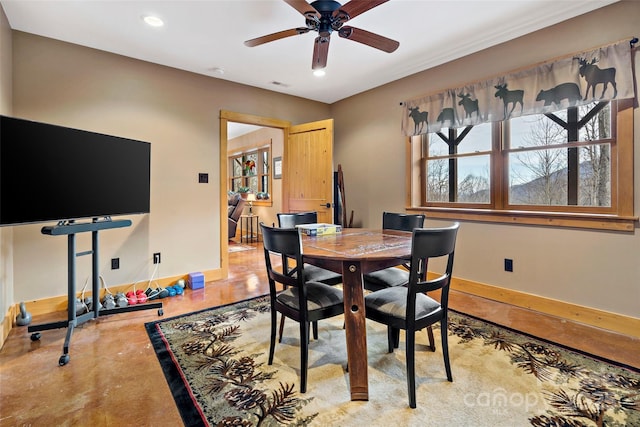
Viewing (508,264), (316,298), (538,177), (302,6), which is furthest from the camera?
(508,264)

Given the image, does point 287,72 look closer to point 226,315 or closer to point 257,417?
point 226,315

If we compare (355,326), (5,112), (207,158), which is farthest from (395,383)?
(5,112)

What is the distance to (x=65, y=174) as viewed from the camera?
232 centimetres

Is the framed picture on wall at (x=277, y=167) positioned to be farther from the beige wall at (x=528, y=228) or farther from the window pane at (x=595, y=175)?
the window pane at (x=595, y=175)

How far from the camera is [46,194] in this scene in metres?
2.20

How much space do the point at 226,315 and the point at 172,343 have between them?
577mm

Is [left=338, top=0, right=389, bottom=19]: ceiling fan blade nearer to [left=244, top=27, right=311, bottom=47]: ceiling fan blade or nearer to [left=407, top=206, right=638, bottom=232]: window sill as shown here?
[left=244, top=27, right=311, bottom=47]: ceiling fan blade

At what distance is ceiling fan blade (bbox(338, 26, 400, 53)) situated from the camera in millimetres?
2316

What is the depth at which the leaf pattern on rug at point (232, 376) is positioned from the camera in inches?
60.5

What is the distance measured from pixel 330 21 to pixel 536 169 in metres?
2.29

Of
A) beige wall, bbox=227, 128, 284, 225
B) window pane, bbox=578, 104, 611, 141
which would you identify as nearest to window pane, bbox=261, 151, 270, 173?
beige wall, bbox=227, 128, 284, 225

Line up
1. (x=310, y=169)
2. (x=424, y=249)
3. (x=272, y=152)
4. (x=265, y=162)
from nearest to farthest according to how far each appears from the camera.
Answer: (x=424, y=249) < (x=310, y=169) < (x=272, y=152) < (x=265, y=162)

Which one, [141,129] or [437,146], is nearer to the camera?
[141,129]

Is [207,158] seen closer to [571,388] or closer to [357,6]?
[357,6]
